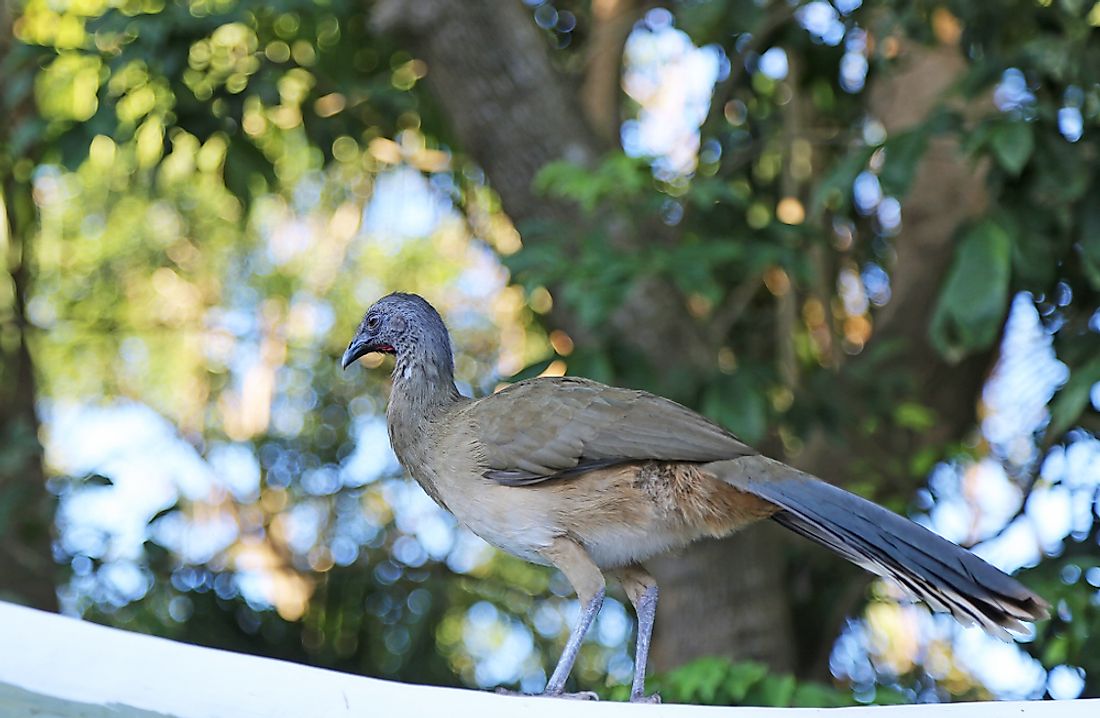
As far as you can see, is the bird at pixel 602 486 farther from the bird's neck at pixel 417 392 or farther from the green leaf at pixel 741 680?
the green leaf at pixel 741 680

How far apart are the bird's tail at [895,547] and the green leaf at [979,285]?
3.12 ft

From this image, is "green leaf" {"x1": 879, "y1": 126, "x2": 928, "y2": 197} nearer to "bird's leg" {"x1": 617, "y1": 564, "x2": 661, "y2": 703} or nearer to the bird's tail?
the bird's tail

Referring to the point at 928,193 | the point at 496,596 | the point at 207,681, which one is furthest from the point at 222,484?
the point at 207,681

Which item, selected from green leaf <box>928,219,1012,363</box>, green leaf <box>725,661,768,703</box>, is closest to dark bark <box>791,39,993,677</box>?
green leaf <box>928,219,1012,363</box>

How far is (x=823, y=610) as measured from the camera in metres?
5.16

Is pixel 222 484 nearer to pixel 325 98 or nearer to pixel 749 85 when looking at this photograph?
pixel 325 98

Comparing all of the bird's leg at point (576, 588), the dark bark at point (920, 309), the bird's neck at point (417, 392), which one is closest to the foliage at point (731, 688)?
the bird's leg at point (576, 588)

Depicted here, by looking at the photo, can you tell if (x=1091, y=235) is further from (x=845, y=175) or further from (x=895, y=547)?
(x=895, y=547)

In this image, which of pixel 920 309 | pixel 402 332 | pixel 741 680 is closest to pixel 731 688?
pixel 741 680

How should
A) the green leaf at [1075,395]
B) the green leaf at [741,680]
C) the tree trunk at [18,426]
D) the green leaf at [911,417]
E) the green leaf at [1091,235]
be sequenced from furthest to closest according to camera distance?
the tree trunk at [18,426] → the green leaf at [911,417] → the green leaf at [1091,235] → the green leaf at [1075,395] → the green leaf at [741,680]

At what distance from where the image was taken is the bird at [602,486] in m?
2.79

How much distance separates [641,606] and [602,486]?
0.29 m

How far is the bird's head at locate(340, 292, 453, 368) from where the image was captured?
3.21 metres

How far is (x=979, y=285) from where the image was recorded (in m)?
3.60
